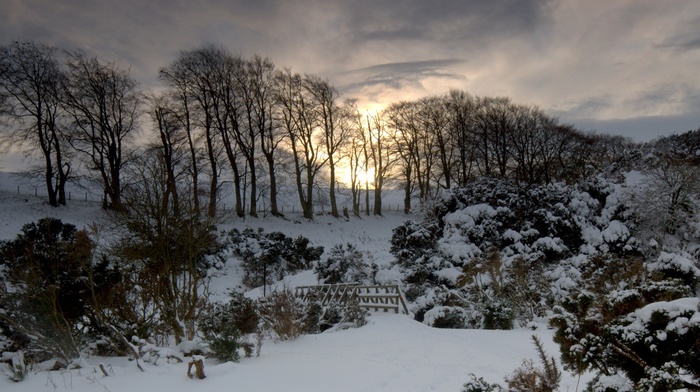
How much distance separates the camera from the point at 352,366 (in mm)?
6969

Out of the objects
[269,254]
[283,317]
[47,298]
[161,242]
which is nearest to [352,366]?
[283,317]

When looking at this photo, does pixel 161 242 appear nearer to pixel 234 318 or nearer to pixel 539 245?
pixel 234 318

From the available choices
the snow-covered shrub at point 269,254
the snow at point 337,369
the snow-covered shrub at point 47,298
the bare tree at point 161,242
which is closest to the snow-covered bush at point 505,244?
the snow at point 337,369

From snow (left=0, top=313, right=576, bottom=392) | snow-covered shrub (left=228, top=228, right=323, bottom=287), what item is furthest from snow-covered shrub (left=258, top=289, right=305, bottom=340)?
snow-covered shrub (left=228, top=228, right=323, bottom=287)

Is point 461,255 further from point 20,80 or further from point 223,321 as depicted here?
point 20,80

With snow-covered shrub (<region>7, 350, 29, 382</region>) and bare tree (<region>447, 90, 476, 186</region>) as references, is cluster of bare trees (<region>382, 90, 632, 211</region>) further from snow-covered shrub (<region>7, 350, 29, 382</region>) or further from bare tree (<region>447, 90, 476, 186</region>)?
snow-covered shrub (<region>7, 350, 29, 382</region>)

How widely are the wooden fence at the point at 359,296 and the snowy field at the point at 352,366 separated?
1393 mm

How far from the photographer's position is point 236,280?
2008cm

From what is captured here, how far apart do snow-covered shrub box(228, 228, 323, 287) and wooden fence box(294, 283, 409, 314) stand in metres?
5.13

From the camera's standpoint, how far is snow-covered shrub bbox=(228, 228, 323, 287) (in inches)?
799

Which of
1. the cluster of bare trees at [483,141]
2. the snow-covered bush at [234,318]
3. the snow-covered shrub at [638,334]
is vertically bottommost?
the snow-covered bush at [234,318]

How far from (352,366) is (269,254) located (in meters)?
14.6

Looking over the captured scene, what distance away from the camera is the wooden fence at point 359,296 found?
557 inches

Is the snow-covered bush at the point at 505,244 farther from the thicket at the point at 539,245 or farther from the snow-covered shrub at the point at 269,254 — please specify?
the snow-covered shrub at the point at 269,254
